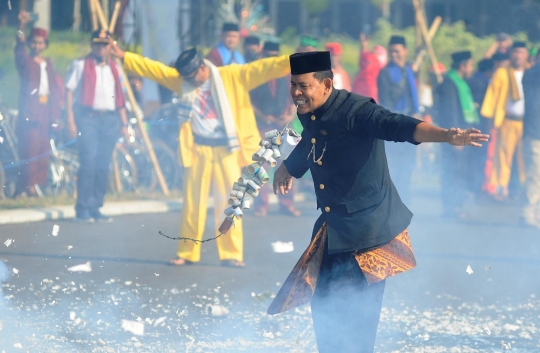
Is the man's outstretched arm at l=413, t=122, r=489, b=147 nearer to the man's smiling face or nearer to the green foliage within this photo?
the man's smiling face

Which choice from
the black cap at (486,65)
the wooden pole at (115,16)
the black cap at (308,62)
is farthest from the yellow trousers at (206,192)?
the black cap at (486,65)

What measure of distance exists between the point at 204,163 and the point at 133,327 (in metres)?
2.39

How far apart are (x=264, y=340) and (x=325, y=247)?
1468mm

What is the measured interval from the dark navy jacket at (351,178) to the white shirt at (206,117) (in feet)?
11.8

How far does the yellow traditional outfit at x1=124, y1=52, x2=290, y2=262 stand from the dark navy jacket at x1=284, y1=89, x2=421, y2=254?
11.7 feet

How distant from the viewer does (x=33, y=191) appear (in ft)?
35.8

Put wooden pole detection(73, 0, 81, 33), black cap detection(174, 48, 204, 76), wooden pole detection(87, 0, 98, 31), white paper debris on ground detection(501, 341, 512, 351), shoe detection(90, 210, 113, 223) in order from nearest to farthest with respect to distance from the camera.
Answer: white paper debris on ground detection(501, 341, 512, 351) → black cap detection(174, 48, 204, 76) → shoe detection(90, 210, 113, 223) → wooden pole detection(87, 0, 98, 31) → wooden pole detection(73, 0, 81, 33)

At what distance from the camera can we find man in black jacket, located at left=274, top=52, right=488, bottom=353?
14.0ft

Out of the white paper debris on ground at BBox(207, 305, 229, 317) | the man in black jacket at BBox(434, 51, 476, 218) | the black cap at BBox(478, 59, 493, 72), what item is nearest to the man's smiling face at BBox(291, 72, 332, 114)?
the white paper debris on ground at BBox(207, 305, 229, 317)

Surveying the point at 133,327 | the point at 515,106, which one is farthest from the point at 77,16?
the point at 133,327

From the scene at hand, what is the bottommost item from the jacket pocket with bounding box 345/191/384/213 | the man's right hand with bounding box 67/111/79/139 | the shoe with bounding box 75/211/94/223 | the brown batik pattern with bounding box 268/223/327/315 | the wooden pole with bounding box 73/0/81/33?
the shoe with bounding box 75/211/94/223

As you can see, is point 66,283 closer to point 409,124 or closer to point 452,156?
point 409,124

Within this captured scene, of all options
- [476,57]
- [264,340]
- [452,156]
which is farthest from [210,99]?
[476,57]

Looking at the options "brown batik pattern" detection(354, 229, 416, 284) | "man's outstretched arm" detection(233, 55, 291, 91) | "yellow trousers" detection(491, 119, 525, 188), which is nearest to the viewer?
"brown batik pattern" detection(354, 229, 416, 284)
